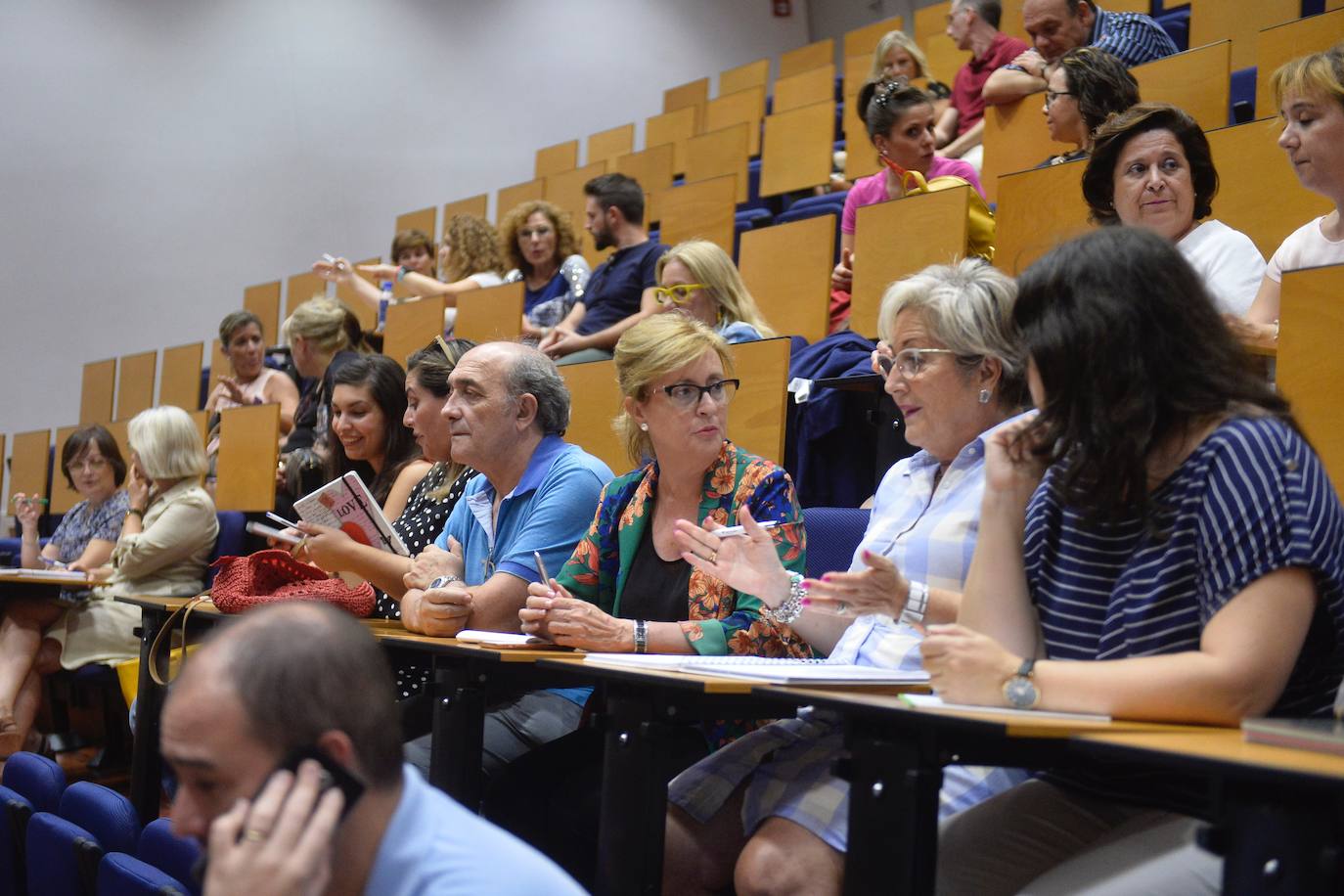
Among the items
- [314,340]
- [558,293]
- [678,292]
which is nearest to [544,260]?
[558,293]

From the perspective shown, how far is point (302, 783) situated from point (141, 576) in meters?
3.28

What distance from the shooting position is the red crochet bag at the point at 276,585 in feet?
7.45

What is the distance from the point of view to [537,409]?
8.04 ft

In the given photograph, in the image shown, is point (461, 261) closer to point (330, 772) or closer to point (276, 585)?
point (276, 585)

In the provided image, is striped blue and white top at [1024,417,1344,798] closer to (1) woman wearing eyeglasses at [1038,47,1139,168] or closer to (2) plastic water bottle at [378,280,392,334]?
(1) woman wearing eyeglasses at [1038,47,1139,168]

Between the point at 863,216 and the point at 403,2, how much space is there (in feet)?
18.7

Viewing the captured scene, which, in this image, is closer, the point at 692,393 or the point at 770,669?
the point at 770,669

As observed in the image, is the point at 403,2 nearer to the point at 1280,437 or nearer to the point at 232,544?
the point at 232,544

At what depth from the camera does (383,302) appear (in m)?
5.64

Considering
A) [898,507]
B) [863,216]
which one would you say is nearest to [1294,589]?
[898,507]

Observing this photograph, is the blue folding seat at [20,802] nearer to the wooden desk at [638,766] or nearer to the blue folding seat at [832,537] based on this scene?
the wooden desk at [638,766]

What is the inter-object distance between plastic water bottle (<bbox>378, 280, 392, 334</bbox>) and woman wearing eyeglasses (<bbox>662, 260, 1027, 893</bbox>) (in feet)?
13.4

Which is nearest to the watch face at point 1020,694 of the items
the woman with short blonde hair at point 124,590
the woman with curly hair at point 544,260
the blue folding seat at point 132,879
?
the blue folding seat at point 132,879

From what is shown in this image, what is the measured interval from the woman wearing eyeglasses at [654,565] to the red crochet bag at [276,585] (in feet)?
1.64
